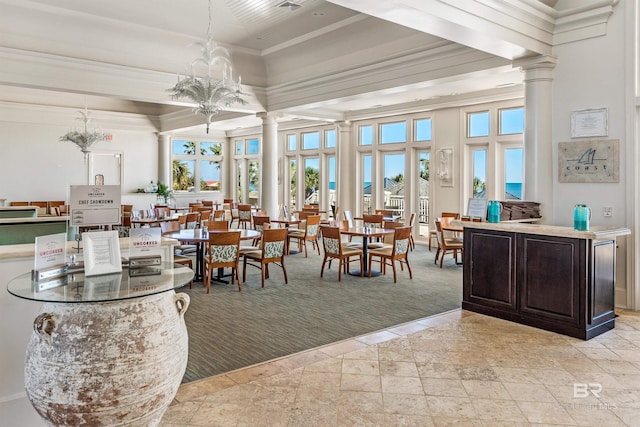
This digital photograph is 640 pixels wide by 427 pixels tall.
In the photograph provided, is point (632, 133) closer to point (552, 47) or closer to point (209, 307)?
point (552, 47)

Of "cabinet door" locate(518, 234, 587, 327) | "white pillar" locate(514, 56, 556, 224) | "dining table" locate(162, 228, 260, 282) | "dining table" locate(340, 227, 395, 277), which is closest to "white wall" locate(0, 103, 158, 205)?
"dining table" locate(162, 228, 260, 282)

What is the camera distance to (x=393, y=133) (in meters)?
12.0

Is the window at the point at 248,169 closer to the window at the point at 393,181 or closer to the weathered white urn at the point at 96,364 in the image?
the window at the point at 393,181

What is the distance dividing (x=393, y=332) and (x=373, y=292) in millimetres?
1764

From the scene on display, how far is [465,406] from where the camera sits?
3.00 meters

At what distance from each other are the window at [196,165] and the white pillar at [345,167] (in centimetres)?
633

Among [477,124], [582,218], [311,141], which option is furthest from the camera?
[311,141]

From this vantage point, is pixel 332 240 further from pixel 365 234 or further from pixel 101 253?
pixel 101 253

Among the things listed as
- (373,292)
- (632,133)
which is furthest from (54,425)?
(632,133)

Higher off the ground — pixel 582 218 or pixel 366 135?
pixel 366 135

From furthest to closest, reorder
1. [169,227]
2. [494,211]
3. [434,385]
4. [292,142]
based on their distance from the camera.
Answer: [292,142] → [169,227] → [494,211] → [434,385]

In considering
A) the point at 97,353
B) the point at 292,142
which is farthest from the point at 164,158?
the point at 97,353

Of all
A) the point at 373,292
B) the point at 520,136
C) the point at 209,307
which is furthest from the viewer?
the point at 520,136

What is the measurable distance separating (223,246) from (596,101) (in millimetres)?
4873
